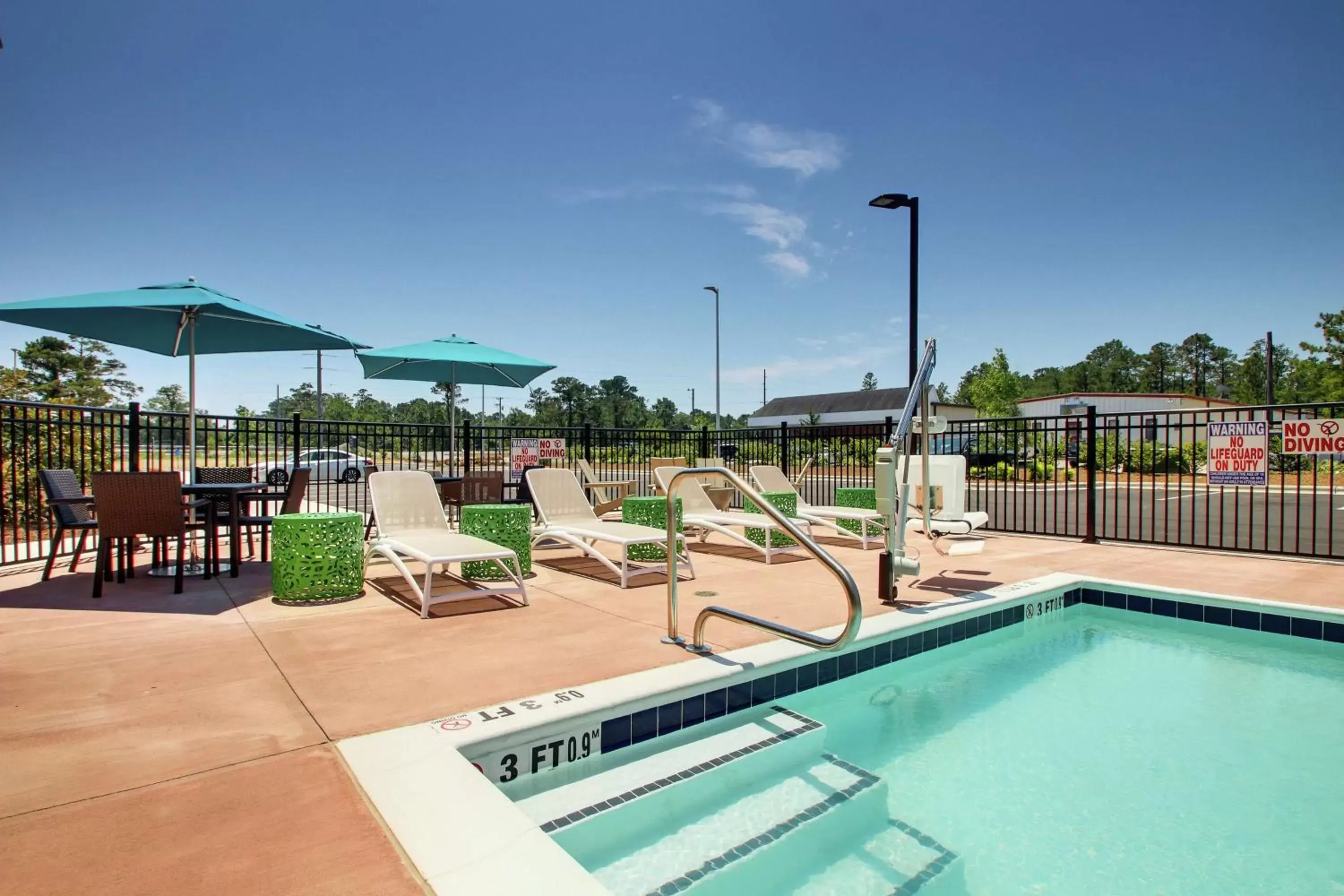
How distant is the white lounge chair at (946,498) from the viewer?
233 inches

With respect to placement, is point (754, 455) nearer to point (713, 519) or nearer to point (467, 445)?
point (467, 445)

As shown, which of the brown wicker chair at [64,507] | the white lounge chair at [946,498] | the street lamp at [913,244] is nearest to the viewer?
the brown wicker chair at [64,507]

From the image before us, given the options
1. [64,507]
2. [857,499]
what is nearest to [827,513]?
[857,499]

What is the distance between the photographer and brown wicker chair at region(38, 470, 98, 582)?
5191 mm

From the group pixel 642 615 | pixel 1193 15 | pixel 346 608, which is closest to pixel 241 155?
pixel 346 608

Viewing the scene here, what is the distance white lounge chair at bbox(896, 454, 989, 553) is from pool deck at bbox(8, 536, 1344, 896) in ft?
1.66

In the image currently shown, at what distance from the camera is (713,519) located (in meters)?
7.28

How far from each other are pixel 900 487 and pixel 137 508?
5609 mm

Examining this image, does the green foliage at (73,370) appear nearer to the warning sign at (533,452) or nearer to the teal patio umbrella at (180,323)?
the warning sign at (533,452)

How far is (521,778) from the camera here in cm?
255

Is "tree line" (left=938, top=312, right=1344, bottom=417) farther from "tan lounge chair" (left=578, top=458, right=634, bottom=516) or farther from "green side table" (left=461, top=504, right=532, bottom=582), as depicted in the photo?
"green side table" (left=461, top=504, right=532, bottom=582)

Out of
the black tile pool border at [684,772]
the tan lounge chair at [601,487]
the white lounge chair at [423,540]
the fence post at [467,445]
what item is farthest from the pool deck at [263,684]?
the fence post at [467,445]

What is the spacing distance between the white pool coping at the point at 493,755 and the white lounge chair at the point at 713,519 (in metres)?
2.57

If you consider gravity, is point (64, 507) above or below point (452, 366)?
below
